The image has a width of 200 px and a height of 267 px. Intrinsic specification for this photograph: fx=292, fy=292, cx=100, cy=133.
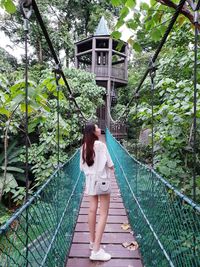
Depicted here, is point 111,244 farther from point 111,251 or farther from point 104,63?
point 104,63

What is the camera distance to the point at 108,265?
152 centimetres

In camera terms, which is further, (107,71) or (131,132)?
(107,71)

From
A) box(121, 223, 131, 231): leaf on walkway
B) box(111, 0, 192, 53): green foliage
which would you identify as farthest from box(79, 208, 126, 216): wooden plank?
box(111, 0, 192, 53): green foliage

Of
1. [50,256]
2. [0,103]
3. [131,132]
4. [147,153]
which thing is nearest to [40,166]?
[147,153]

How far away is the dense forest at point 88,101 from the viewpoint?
1549mm

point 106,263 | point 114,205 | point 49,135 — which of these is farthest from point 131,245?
point 49,135

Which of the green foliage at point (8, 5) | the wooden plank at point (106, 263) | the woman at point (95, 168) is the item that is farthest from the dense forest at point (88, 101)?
Answer: the wooden plank at point (106, 263)

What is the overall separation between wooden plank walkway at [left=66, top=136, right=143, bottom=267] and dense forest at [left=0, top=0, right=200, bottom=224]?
0.50 metres

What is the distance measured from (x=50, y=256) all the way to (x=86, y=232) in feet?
2.77

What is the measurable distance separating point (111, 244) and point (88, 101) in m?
4.95

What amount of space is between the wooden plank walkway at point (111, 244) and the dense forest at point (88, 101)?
502mm

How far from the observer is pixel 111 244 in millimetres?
1792

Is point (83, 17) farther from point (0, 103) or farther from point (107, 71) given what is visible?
point (0, 103)

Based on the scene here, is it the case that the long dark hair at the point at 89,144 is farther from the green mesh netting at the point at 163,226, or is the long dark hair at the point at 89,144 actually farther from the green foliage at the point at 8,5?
the green foliage at the point at 8,5
